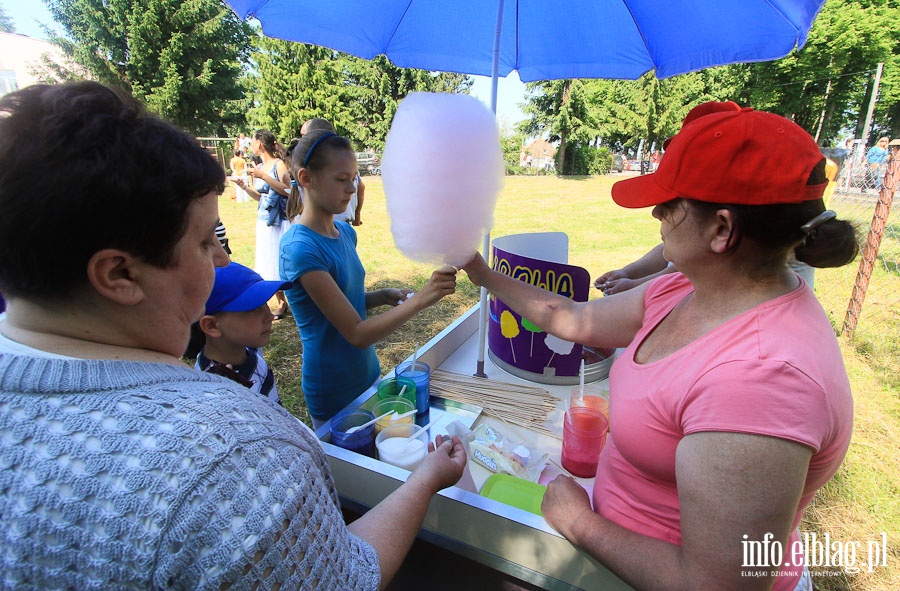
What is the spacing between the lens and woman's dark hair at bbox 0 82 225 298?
548 mm

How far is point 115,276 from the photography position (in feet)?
2.01

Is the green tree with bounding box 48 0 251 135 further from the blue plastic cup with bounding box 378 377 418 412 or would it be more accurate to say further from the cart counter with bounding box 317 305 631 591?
the cart counter with bounding box 317 305 631 591

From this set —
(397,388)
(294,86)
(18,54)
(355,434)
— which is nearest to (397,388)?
(397,388)

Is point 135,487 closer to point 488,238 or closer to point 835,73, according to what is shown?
point 488,238

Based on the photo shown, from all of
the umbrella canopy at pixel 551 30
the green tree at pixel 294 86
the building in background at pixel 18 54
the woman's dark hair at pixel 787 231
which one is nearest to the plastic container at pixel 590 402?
the woman's dark hair at pixel 787 231

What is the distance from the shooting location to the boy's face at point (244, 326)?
4.81ft

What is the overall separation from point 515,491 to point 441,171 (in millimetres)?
963

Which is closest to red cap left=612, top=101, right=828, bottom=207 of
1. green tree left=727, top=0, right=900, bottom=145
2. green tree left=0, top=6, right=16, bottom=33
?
green tree left=727, top=0, right=900, bottom=145

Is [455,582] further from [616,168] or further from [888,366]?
[616,168]

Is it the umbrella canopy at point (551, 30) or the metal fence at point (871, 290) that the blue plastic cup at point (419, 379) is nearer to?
the umbrella canopy at point (551, 30)

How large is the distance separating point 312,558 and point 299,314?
128 cm

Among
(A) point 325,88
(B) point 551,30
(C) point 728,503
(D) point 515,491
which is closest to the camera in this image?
(C) point 728,503

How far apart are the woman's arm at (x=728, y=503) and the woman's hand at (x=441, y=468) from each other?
1.52 feet

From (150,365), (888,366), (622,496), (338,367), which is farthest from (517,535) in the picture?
(888,366)
